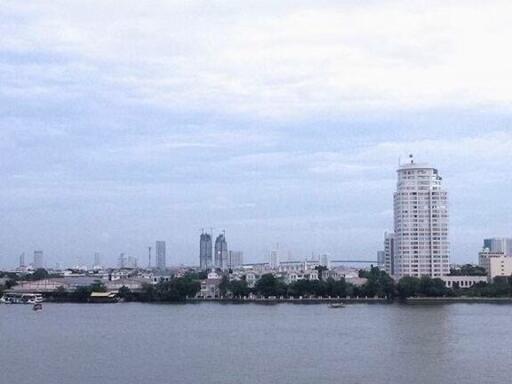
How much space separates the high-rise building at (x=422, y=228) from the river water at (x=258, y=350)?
17232 mm

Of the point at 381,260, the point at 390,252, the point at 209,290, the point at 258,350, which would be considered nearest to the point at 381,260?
the point at 381,260

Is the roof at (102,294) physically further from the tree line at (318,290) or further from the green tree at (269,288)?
the green tree at (269,288)

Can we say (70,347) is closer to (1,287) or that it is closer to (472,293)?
(472,293)

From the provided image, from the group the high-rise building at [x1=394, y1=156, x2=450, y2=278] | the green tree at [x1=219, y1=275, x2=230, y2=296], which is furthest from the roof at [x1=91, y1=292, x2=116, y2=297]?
the high-rise building at [x1=394, y1=156, x2=450, y2=278]

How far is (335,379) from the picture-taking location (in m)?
10.1

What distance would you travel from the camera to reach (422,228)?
3856 cm

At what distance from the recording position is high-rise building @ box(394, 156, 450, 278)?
3822cm

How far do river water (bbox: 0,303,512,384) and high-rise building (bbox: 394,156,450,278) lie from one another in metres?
17.2

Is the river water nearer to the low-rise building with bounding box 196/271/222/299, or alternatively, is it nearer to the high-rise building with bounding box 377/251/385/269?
the low-rise building with bounding box 196/271/222/299

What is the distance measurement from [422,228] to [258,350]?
2637cm

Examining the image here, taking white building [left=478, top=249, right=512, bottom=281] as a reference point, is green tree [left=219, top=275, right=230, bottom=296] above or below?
below

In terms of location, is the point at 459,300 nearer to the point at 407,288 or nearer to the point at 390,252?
the point at 407,288

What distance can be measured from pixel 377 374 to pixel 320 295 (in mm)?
22023

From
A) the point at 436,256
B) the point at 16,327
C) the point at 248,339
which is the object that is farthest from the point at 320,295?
the point at 248,339
